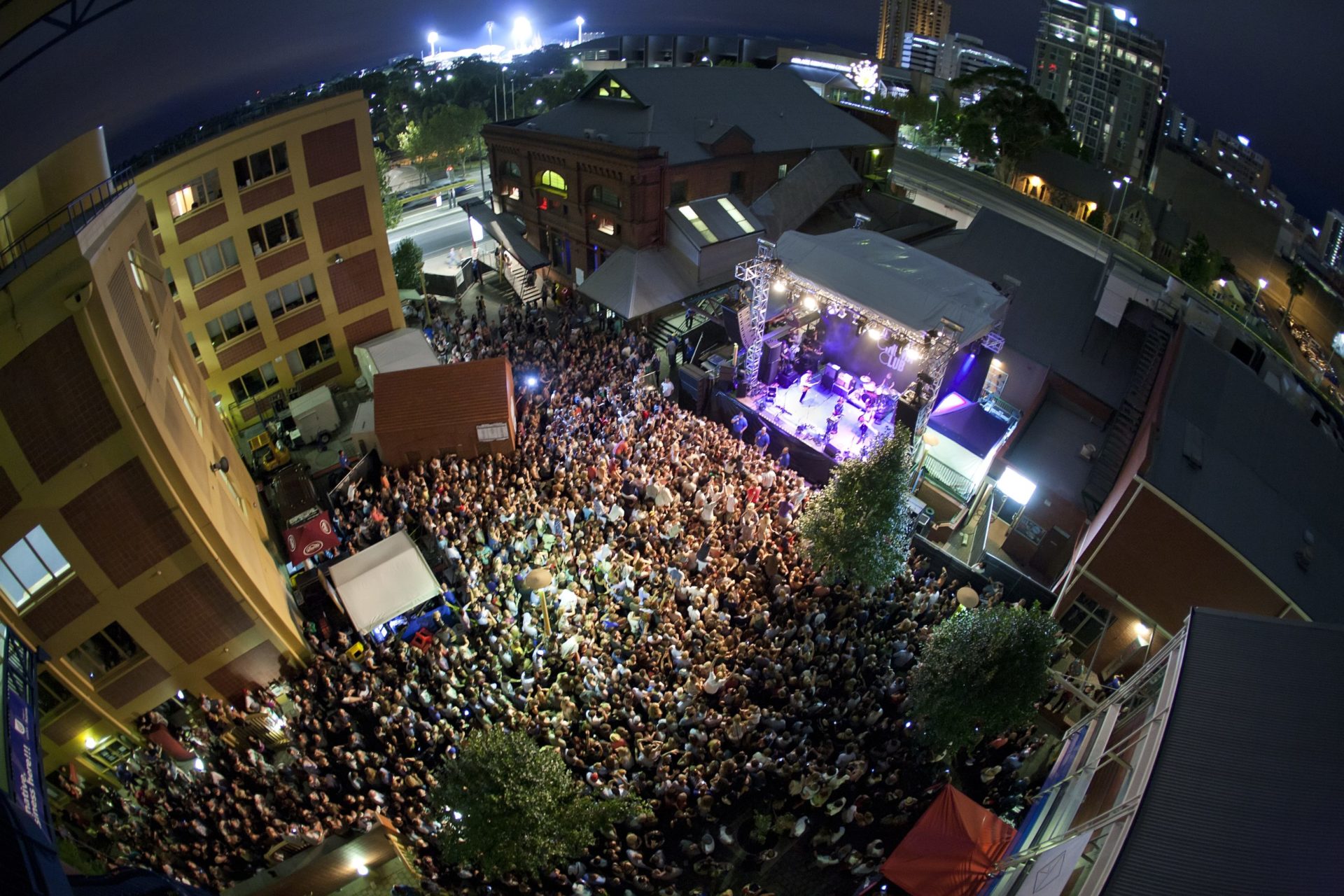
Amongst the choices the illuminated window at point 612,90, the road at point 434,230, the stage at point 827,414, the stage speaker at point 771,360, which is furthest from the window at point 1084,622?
the road at point 434,230

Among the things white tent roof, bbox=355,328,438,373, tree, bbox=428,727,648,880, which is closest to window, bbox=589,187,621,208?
white tent roof, bbox=355,328,438,373

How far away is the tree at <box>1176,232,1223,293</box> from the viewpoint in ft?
115

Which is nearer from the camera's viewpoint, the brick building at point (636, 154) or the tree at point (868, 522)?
the tree at point (868, 522)

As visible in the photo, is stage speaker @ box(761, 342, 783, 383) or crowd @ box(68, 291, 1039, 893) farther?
stage speaker @ box(761, 342, 783, 383)

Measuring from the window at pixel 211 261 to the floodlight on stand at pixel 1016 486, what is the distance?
74.1 ft

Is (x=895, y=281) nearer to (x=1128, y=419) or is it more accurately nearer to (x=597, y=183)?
(x=1128, y=419)

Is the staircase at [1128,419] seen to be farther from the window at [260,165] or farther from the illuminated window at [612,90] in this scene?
the window at [260,165]

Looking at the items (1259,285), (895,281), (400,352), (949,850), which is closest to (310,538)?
(400,352)

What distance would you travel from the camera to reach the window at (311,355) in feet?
68.7

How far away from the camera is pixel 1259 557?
1238 cm

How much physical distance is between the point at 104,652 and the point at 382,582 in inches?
177

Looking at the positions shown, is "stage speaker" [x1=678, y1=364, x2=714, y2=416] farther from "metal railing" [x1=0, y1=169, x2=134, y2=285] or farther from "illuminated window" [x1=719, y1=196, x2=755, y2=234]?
"metal railing" [x1=0, y1=169, x2=134, y2=285]

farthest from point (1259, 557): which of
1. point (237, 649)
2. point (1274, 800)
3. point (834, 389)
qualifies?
point (237, 649)

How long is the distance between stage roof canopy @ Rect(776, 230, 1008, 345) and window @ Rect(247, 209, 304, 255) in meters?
14.7
